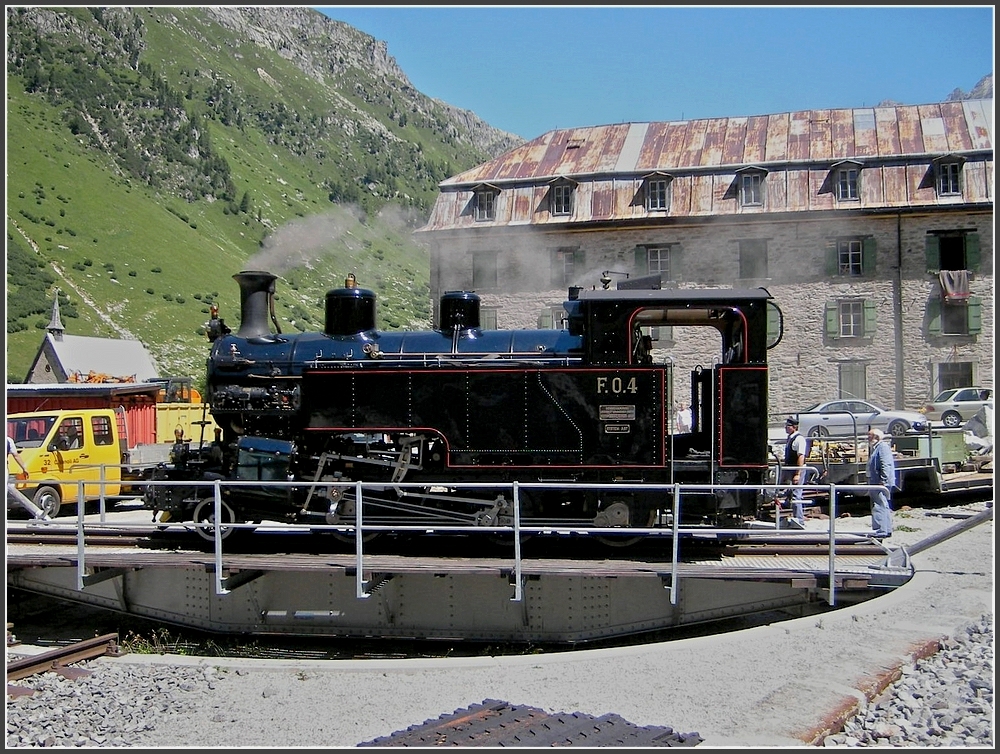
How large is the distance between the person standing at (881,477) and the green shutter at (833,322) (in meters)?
19.9

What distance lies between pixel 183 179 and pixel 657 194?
9505cm

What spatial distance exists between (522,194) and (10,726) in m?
28.3

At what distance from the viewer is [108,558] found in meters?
9.58

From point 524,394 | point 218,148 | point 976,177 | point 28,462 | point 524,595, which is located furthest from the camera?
point 218,148

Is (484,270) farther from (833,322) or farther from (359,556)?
(359,556)

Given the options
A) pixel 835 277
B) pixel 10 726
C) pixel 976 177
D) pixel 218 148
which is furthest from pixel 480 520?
pixel 218 148

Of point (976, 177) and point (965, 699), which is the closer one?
point (965, 699)

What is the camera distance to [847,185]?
3009cm

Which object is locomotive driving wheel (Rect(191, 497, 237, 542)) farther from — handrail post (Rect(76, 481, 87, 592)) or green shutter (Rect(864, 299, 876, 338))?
green shutter (Rect(864, 299, 876, 338))

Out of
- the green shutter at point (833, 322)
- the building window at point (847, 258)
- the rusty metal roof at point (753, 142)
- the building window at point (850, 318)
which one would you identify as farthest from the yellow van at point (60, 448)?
the building window at point (847, 258)

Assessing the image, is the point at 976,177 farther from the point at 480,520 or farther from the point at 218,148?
the point at 218,148

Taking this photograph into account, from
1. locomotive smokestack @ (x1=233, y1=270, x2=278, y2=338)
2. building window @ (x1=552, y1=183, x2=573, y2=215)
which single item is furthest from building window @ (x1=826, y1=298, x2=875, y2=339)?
locomotive smokestack @ (x1=233, y1=270, x2=278, y2=338)

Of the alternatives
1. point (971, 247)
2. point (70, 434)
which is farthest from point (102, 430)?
point (971, 247)

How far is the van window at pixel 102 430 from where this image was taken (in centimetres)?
1792
